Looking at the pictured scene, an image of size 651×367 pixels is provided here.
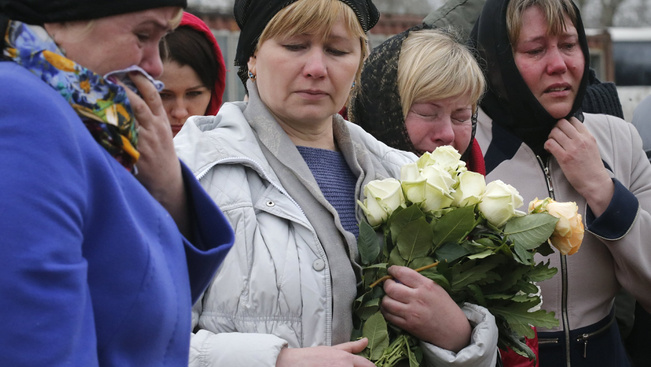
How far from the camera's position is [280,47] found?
7.45ft

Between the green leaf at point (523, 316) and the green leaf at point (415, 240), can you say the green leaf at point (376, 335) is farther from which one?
the green leaf at point (523, 316)

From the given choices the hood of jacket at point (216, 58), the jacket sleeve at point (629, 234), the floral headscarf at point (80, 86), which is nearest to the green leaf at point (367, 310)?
the floral headscarf at point (80, 86)

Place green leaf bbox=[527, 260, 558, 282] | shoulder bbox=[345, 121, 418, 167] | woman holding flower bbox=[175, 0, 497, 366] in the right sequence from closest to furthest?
woman holding flower bbox=[175, 0, 497, 366], green leaf bbox=[527, 260, 558, 282], shoulder bbox=[345, 121, 418, 167]

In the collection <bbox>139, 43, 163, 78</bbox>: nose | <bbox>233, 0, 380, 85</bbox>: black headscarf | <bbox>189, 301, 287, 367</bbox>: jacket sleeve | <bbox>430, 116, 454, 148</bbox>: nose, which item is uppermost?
<bbox>139, 43, 163, 78</bbox>: nose

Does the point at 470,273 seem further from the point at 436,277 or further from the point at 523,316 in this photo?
the point at 523,316

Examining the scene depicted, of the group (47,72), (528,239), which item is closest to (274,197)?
Result: (528,239)

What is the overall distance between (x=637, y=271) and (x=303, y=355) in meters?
1.69

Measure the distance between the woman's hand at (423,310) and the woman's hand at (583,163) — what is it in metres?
1.12

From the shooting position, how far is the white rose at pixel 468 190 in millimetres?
2256

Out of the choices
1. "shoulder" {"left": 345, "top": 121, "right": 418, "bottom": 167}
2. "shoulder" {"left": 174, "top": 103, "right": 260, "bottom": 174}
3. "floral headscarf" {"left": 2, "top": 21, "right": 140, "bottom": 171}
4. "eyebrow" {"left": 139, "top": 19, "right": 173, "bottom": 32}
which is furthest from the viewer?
"shoulder" {"left": 345, "top": 121, "right": 418, "bottom": 167}

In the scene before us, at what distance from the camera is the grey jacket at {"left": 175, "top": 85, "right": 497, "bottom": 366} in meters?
1.94

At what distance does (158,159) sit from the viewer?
1545 millimetres

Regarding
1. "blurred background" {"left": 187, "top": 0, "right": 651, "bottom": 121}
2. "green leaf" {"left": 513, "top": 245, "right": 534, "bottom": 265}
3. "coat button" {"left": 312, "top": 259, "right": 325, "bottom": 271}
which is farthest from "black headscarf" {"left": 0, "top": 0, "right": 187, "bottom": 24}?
"blurred background" {"left": 187, "top": 0, "right": 651, "bottom": 121}

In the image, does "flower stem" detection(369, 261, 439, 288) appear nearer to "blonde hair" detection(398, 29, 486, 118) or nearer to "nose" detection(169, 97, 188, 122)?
"blonde hair" detection(398, 29, 486, 118)
